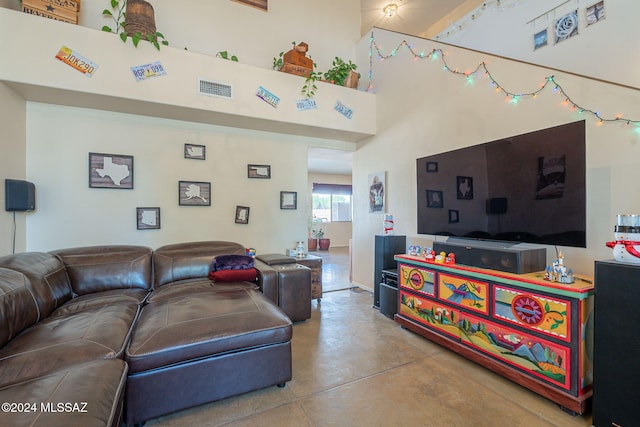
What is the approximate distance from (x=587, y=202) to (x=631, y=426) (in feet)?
4.30

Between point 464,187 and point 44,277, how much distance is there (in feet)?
10.9

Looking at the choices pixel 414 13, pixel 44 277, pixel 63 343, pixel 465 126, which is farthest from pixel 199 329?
pixel 414 13

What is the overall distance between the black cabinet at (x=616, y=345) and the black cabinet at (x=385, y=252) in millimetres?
1935

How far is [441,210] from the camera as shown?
275 centimetres

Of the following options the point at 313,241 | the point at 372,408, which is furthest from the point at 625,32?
the point at 313,241

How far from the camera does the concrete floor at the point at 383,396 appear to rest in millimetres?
1561

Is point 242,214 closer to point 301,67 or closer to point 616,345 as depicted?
point 301,67

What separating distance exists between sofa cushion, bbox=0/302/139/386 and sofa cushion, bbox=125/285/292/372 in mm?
98

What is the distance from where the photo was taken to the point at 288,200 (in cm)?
397

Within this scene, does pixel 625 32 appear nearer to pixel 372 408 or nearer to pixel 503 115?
pixel 503 115

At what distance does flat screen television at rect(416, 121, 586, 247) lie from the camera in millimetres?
1809

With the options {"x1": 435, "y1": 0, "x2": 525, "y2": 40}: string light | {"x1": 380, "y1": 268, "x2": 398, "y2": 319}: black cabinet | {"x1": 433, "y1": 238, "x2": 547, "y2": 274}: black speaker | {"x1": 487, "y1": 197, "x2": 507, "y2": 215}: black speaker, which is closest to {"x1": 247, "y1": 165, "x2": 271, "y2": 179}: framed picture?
{"x1": 380, "y1": 268, "x2": 398, "y2": 319}: black cabinet

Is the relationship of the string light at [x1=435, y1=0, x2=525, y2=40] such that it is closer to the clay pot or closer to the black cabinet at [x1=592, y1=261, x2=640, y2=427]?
the black cabinet at [x1=592, y1=261, x2=640, y2=427]

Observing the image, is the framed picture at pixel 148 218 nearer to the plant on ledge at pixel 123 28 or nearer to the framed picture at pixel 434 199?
the plant on ledge at pixel 123 28
